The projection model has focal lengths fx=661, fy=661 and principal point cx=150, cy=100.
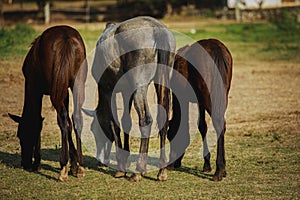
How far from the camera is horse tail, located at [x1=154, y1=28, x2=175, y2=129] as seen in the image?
8727 mm

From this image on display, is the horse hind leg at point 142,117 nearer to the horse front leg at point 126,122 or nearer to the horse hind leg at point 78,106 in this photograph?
the horse front leg at point 126,122

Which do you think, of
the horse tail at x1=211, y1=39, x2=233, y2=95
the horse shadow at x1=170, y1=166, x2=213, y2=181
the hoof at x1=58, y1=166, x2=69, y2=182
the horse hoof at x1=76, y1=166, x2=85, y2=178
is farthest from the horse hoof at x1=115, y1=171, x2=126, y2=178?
the horse tail at x1=211, y1=39, x2=233, y2=95

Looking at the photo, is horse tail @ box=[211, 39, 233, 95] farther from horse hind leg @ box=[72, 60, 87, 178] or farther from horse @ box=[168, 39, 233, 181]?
horse hind leg @ box=[72, 60, 87, 178]

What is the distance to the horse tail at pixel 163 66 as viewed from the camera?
28.6 feet

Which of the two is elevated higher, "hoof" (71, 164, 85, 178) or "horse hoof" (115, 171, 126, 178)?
"hoof" (71, 164, 85, 178)

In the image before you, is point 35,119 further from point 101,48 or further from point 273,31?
point 273,31

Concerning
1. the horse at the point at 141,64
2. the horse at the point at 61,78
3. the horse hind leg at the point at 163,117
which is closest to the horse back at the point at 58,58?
the horse at the point at 61,78

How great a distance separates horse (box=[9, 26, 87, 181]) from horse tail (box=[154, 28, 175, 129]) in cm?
100

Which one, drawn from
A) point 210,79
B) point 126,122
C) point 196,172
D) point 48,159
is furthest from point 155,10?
point 210,79

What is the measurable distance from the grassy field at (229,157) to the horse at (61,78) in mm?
407

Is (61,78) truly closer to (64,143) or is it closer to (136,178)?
(64,143)

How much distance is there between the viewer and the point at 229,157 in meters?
10.1

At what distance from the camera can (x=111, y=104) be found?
Answer: 9234mm

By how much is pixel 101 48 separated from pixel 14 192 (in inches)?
89.5
